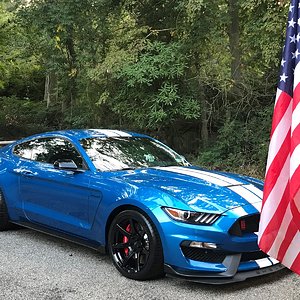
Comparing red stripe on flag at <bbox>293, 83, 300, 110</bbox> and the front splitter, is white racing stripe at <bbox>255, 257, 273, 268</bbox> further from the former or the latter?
red stripe on flag at <bbox>293, 83, 300, 110</bbox>

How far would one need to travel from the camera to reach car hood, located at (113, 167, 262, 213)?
4.24 m

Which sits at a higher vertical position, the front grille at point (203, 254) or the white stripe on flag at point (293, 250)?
the white stripe on flag at point (293, 250)

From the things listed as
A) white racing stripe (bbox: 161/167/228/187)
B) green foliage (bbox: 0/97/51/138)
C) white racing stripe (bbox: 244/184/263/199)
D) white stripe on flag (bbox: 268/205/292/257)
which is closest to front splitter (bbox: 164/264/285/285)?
white racing stripe (bbox: 244/184/263/199)

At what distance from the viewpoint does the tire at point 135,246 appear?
425cm

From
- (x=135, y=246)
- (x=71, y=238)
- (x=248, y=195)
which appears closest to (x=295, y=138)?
(x=248, y=195)

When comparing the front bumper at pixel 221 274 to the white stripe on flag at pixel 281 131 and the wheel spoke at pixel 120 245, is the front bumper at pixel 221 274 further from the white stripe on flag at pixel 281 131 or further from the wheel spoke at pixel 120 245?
the white stripe on flag at pixel 281 131

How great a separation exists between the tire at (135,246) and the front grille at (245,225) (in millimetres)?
706

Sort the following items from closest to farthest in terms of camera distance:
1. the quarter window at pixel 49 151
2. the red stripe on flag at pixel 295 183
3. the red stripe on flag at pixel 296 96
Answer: the red stripe on flag at pixel 295 183
the red stripe on flag at pixel 296 96
the quarter window at pixel 49 151

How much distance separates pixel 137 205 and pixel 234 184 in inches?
42.7

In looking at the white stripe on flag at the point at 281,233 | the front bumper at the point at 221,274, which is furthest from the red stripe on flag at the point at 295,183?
Result: the front bumper at the point at 221,274

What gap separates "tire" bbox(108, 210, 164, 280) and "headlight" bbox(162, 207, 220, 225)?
270 mm

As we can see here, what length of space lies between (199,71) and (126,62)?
203cm

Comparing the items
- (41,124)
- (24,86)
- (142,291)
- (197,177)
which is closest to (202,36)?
(197,177)

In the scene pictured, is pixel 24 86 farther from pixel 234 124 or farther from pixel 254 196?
pixel 254 196
